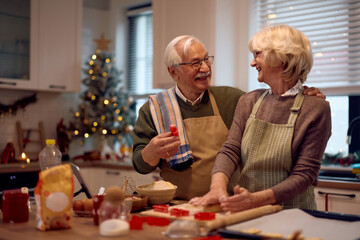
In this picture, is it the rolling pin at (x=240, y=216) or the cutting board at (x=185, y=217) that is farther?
the cutting board at (x=185, y=217)

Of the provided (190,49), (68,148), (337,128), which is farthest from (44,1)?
(337,128)

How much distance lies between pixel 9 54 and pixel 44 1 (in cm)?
59

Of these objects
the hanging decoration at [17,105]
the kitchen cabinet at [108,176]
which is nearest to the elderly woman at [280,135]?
the kitchen cabinet at [108,176]

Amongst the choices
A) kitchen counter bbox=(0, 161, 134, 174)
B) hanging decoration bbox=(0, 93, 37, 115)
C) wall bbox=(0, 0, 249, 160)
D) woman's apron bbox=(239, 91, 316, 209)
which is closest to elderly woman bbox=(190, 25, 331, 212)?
woman's apron bbox=(239, 91, 316, 209)

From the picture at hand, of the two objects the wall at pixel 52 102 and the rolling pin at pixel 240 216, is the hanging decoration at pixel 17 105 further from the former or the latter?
the rolling pin at pixel 240 216

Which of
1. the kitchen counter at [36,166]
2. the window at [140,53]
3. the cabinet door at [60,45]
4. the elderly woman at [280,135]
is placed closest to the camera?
the elderly woman at [280,135]

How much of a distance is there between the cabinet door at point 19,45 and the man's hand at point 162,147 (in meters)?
2.39

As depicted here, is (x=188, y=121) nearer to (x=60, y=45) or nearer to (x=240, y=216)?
(x=240, y=216)

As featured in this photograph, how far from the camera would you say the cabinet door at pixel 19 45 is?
3934mm

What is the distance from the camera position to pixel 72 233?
1.37 metres

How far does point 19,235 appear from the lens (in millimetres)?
1361

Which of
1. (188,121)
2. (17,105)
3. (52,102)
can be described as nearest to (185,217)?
(188,121)

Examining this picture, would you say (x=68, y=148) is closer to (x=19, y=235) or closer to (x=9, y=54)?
(x=9, y=54)

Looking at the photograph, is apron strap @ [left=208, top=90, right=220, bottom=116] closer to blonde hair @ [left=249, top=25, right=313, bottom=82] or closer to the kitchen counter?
blonde hair @ [left=249, top=25, right=313, bottom=82]
